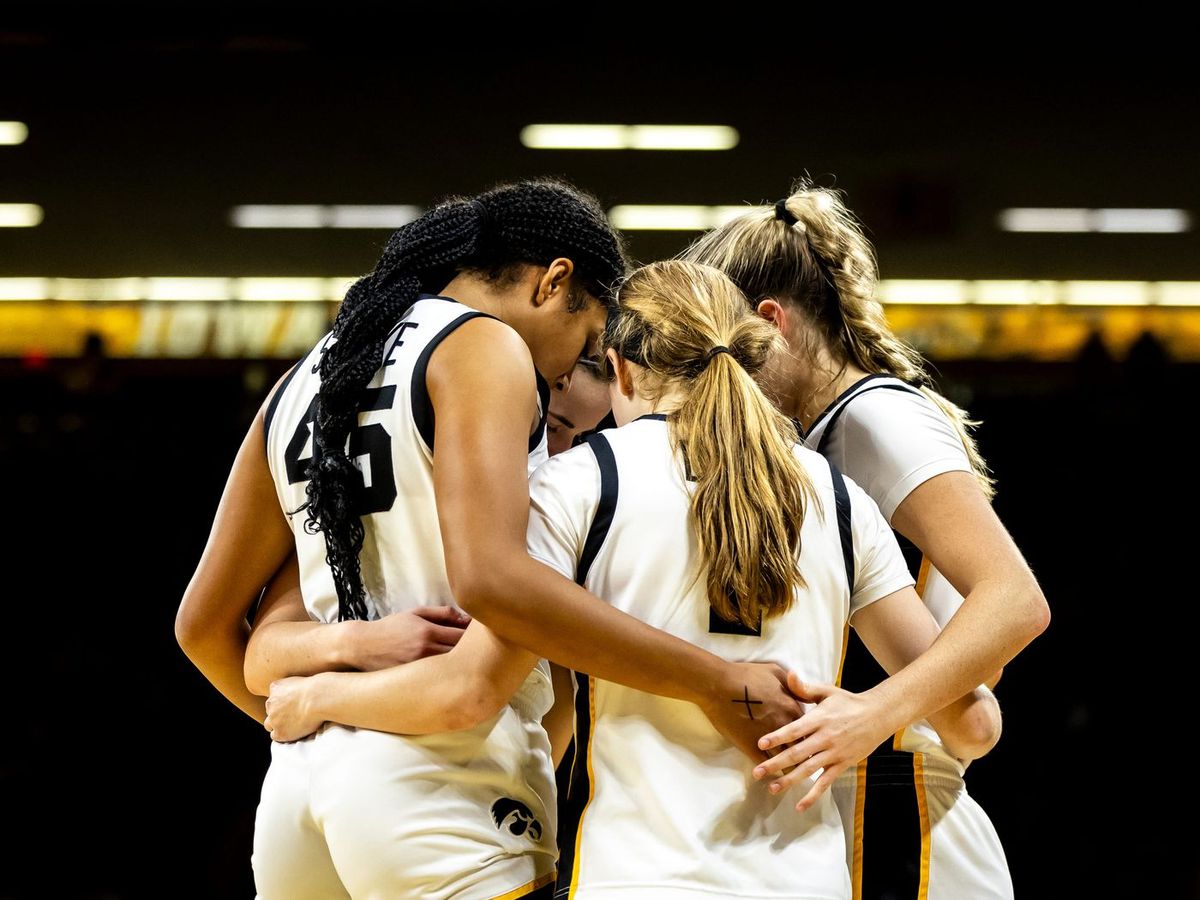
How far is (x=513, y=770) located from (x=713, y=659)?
0.34 meters

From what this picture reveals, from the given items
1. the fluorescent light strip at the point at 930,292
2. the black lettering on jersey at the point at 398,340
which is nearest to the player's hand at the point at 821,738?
the black lettering on jersey at the point at 398,340

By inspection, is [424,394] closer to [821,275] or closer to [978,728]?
[821,275]

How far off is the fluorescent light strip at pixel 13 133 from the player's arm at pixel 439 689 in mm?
6343

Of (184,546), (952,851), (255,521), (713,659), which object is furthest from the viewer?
(184,546)

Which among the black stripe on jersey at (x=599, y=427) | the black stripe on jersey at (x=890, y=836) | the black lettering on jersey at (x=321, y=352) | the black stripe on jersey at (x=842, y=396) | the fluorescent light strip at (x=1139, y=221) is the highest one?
the fluorescent light strip at (x=1139, y=221)

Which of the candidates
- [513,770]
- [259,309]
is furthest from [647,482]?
[259,309]

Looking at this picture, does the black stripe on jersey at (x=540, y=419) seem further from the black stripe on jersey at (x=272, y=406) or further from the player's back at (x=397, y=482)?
the black stripe on jersey at (x=272, y=406)

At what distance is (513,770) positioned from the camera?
5.01ft

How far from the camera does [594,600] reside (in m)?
1.33

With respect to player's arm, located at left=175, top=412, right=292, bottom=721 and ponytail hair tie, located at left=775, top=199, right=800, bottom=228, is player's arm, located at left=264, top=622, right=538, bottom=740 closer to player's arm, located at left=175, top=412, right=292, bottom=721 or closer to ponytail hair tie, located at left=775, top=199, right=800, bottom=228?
player's arm, located at left=175, top=412, right=292, bottom=721

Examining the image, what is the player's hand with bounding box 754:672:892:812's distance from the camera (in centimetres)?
133

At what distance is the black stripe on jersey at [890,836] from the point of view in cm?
161

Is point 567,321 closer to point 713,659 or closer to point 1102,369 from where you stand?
point 713,659

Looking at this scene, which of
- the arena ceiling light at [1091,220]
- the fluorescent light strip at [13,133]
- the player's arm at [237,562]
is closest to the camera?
the player's arm at [237,562]
